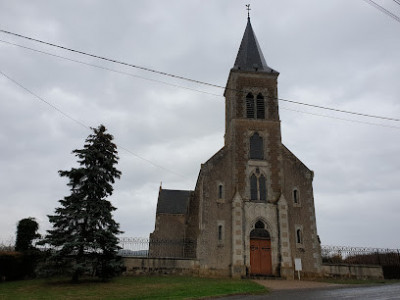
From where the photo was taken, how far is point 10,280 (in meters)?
19.0

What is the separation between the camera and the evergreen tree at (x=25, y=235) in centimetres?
2036

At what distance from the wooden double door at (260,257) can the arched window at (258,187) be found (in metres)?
2.96

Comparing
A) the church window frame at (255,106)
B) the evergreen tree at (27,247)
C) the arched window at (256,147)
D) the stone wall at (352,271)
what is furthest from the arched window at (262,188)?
the evergreen tree at (27,247)

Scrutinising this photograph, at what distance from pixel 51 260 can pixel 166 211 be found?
70.7ft

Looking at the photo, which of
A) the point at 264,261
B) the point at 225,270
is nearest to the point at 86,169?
the point at 225,270

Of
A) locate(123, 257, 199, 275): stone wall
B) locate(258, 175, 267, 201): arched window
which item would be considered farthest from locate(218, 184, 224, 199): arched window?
locate(123, 257, 199, 275): stone wall

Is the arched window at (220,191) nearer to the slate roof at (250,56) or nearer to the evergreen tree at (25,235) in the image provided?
the slate roof at (250,56)

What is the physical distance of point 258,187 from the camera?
24953mm

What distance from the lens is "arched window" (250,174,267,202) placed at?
2467 centimetres

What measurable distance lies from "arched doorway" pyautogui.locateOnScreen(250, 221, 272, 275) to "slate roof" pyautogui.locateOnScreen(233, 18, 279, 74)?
1263 centimetres

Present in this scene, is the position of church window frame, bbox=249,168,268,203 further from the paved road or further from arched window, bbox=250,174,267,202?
the paved road

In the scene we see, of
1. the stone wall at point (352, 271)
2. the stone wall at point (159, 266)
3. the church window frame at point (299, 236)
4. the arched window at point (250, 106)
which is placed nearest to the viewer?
the stone wall at point (159, 266)

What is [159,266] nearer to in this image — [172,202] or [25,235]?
[25,235]

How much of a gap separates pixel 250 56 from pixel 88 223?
1953 centimetres
